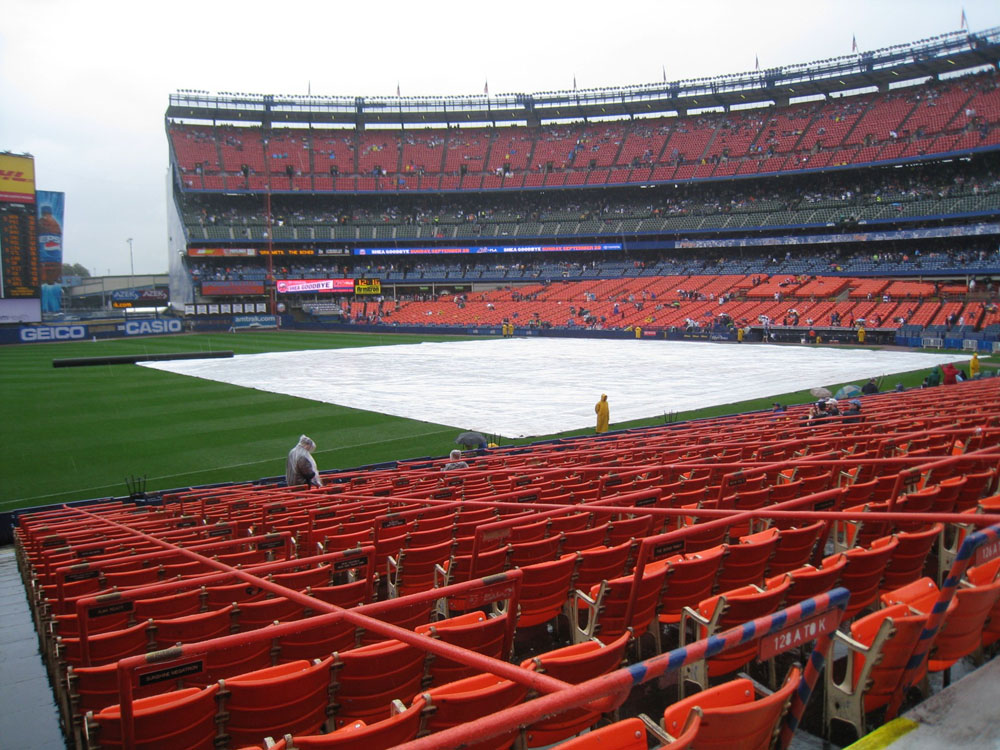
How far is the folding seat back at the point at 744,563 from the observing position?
4.96 metres

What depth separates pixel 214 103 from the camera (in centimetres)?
8769

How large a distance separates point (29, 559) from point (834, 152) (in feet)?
254

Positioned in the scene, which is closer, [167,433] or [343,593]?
[343,593]

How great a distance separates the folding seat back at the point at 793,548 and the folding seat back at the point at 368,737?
3.45 meters

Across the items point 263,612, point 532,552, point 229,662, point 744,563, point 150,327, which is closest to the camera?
point 229,662

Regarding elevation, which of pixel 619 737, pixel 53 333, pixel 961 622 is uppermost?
pixel 53 333

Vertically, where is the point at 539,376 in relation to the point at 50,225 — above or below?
below

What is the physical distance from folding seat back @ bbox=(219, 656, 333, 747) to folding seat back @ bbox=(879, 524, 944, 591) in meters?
3.80

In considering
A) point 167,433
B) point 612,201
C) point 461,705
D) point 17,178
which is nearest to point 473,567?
point 461,705

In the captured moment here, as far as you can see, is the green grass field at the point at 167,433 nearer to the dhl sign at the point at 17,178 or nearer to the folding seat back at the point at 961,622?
the folding seat back at the point at 961,622

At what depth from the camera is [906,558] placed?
15.6 ft

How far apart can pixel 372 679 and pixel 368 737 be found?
0.93 m

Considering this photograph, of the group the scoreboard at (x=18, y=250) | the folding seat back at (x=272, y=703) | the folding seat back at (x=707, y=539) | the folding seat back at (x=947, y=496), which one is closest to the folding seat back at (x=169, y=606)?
the folding seat back at (x=272, y=703)

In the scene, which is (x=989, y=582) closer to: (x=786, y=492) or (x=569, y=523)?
(x=786, y=492)
